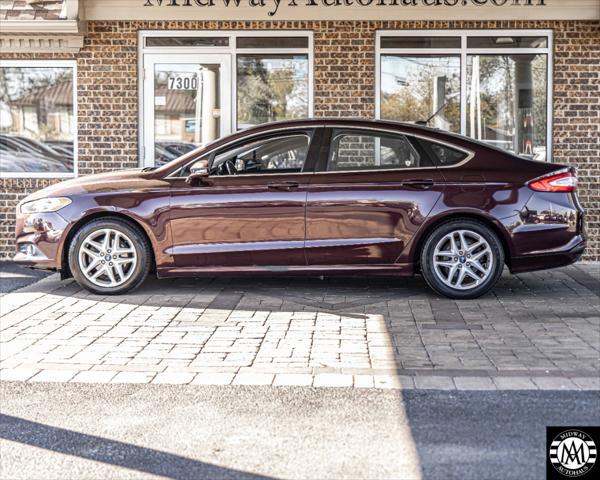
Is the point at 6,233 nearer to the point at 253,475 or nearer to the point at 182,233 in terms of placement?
the point at 182,233

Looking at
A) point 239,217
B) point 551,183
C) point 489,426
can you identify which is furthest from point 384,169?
point 489,426

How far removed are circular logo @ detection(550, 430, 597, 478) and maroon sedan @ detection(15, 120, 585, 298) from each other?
A: 16.2ft

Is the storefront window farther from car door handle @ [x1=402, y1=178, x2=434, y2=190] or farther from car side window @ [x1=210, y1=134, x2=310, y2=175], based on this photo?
car door handle @ [x1=402, y1=178, x2=434, y2=190]

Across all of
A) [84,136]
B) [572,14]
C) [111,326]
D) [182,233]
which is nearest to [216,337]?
[111,326]

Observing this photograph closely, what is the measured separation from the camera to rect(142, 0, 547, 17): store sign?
12734 mm

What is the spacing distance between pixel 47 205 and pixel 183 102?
139 inches

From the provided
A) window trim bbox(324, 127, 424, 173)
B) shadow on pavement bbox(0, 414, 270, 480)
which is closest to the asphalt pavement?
shadow on pavement bbox(0, 414, 270, 480)

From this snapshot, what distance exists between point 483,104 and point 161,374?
7432 mm

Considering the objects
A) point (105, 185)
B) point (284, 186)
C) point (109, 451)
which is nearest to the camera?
point (109, 451)

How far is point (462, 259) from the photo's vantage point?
31.7ft

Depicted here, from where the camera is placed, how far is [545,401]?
5.99m

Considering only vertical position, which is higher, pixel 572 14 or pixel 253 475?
pixel 572 14

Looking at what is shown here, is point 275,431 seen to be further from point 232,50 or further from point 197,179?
point 232,50

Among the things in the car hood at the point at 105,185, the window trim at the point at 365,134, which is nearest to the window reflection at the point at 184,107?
the car hood at the point at 105,185
